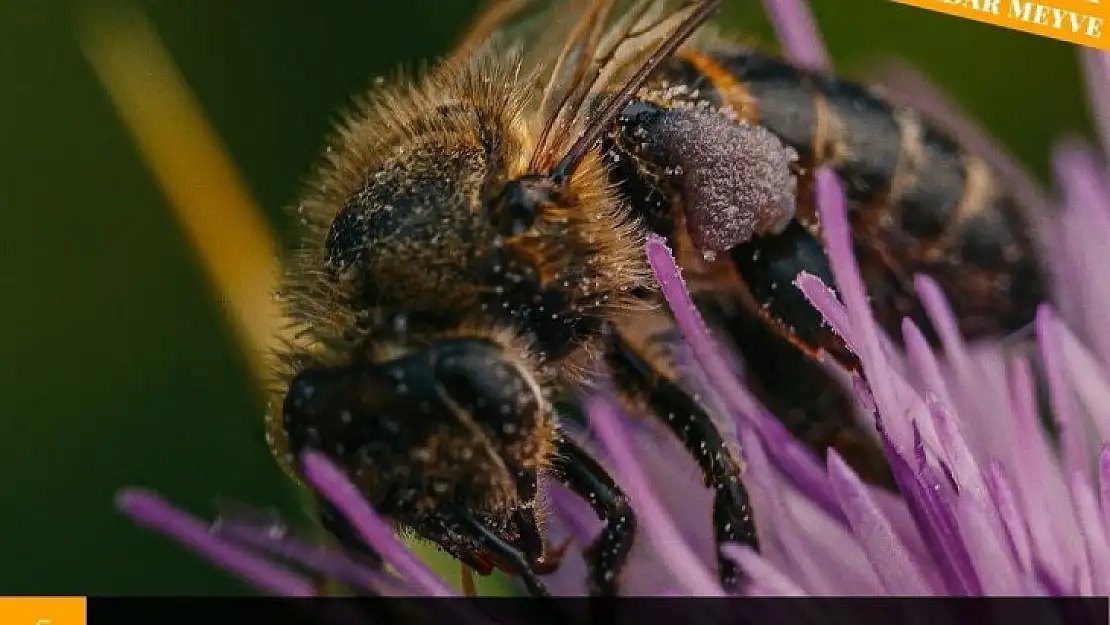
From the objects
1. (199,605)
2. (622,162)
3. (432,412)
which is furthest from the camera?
(199,605)

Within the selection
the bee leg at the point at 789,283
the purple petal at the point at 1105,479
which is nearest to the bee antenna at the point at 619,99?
the bee leg at the point at 789,283

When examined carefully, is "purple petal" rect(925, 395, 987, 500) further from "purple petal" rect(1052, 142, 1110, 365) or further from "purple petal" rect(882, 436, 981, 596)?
"purple petal" rect(1052, 142, 1110, 365)

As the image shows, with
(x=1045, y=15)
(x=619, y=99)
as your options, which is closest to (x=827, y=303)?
(x=619, y=99)

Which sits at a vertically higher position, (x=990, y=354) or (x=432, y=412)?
(x=432, y=412)

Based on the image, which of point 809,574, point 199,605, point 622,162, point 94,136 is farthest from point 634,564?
point 94,136

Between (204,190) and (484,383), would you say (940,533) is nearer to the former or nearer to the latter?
(484,383)

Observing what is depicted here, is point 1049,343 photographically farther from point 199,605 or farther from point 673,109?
point 199,605
